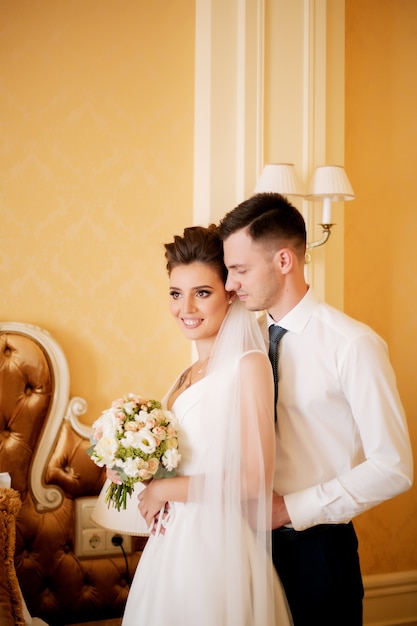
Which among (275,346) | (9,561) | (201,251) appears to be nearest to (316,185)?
(201,251)

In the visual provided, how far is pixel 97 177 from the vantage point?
115 inches

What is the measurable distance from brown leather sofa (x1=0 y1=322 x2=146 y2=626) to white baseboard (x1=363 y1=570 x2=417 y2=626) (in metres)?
1.26

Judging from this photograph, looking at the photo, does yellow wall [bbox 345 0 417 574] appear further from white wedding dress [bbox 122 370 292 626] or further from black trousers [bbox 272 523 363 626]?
white wedding dress [bbox 122 370 292 626]

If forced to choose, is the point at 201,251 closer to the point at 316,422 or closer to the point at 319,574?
the point at 316,422

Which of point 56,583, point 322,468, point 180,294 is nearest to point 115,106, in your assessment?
point 180,294

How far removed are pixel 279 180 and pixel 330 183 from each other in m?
0.24

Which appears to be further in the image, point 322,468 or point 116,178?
point 116,178

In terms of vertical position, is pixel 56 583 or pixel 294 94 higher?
pixel 294 94

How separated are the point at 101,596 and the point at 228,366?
56.5 inches

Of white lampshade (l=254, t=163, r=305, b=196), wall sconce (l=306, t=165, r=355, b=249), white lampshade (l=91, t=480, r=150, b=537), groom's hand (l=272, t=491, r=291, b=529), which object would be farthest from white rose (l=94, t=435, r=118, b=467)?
wall sconce (l=306, t=165, r=355, b=249)

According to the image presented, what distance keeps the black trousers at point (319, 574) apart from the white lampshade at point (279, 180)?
1.37 metres

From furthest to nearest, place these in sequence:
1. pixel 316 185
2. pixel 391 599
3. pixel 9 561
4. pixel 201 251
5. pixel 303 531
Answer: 1. pixel 391 599
2. pixel 316 185
3. pixel 9 561
4. pixel 201 251
5. pixel 303 531

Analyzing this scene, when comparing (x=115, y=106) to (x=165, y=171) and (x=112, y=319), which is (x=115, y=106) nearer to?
(x=165, y=171)

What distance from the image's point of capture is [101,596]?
107 inches
